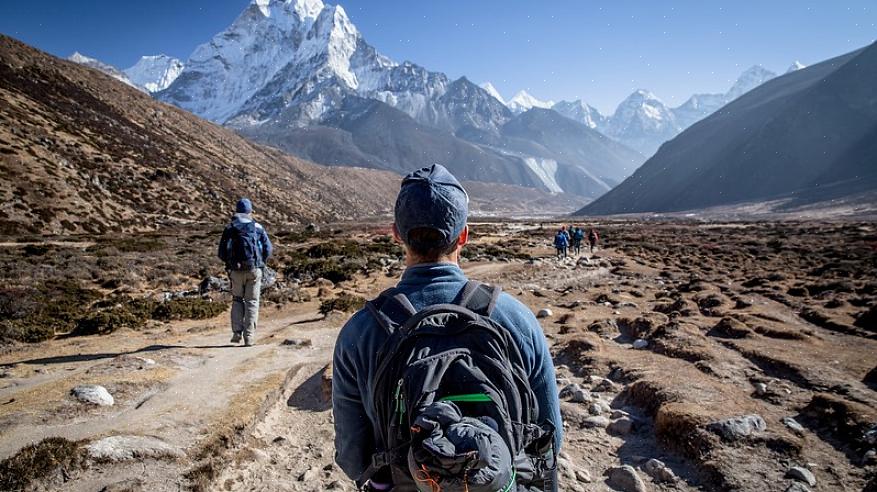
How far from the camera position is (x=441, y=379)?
5.21 ft

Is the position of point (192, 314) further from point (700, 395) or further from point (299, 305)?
point (700, 395)

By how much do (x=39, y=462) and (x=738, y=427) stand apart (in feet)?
21.0

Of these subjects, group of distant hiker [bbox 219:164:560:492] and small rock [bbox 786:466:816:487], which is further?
small rock [bbox 786:466:816:487]

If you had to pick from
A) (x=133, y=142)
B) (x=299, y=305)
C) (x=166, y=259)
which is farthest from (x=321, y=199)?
(x=299, y=305)

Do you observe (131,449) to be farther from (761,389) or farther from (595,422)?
(761,389)

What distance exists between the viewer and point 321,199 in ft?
323

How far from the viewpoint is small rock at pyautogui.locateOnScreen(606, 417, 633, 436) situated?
4840 millimetres

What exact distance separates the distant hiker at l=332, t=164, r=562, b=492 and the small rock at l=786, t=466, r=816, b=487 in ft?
10.7

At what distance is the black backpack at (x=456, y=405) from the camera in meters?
1.35

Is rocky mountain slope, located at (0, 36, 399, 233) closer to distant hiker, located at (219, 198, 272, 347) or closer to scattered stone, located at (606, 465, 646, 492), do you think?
distant hiker, located at (219, 198, 272, 347)

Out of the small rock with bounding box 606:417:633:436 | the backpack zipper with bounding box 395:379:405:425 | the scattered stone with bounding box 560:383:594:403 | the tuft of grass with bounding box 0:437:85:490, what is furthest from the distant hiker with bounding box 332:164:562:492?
the scattered stone with bounding box 560:383:594:403

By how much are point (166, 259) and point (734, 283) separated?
973 inches

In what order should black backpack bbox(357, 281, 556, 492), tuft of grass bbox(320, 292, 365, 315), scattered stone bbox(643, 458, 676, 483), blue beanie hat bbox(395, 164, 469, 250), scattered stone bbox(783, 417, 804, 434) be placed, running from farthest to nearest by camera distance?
tuft of grass bbox(320, 292, 365, 315)
scattered stone bbox(783, 417, 804, 434)
scattered stone bbox(643, 458, 676, 483)
blue beanie hat bbox(395, 164, 469, 250)
black backpack bbox(357, 281, 556, 492)

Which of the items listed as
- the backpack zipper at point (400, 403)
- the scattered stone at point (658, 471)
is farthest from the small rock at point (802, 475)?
the backpack zipper at point (400, 403)
